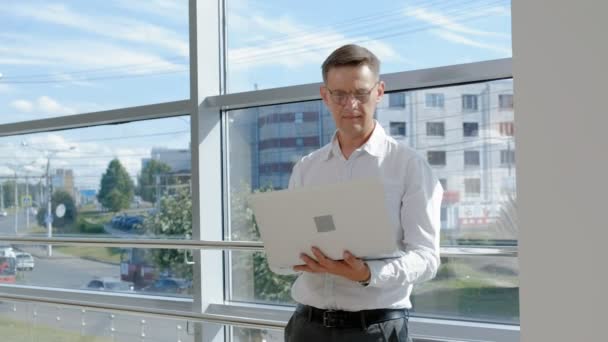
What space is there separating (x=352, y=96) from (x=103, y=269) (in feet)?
6.99

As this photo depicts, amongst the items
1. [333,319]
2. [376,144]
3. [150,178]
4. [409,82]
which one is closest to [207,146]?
[150,178]

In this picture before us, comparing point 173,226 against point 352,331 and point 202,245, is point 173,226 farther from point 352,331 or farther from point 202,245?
point 352,331

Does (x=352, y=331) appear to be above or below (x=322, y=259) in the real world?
below

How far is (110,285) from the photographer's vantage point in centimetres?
334

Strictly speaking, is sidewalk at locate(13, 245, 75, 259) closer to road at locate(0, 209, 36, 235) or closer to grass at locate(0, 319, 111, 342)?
road at locate(0, 209, 36, 235)

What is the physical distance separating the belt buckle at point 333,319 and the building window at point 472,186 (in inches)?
34.1

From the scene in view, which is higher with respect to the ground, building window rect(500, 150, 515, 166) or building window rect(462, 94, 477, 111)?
building window rect(462, 94, 477, 111)

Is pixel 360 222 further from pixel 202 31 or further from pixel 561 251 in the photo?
pixel 202 31

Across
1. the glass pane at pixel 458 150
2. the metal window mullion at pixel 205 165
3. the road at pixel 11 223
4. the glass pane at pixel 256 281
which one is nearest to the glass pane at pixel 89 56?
the metal window mullion at pixel 205 165

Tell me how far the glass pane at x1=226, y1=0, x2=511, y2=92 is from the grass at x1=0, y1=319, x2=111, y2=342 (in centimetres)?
148

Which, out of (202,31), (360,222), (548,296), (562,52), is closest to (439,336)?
(360,222)

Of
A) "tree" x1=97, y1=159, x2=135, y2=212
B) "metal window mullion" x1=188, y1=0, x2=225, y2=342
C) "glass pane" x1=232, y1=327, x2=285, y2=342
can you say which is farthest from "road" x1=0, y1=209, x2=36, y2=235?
"glass pane" x1=232, y1=327, x2=285, y2=342

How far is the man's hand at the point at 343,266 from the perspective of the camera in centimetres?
155

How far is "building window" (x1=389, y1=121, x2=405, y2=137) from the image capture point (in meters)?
2.43
